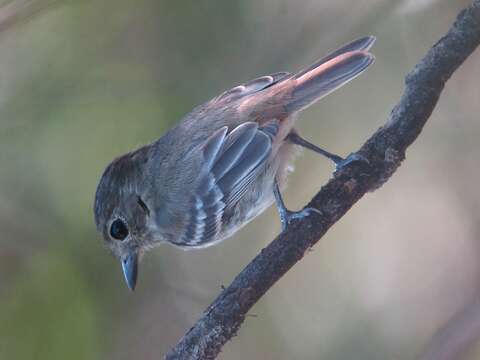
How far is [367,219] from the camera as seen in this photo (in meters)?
5.93

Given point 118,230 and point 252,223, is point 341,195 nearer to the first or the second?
point 118,230

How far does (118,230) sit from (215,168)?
0.74 meters

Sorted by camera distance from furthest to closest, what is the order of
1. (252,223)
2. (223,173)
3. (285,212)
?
(252,223), (223,173), (285,212)

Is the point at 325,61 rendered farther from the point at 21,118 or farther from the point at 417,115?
the point at 21,118

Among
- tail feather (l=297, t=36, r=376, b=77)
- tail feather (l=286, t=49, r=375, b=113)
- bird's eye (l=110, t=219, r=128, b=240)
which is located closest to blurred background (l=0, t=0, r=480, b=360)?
bird's eye (l=110, t=219, r=128, b=240)

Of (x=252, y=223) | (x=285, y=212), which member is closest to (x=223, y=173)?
(x=285, y=212)

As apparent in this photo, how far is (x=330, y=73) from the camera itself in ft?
13.1

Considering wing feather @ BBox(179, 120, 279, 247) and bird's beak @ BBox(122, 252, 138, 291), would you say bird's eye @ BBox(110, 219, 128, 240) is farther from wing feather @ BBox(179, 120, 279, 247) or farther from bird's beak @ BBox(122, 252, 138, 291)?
wing feather @ BBox(179, 120, 279, 247)

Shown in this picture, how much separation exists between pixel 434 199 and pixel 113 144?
242 cm

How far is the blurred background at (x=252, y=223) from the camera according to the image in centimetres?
516

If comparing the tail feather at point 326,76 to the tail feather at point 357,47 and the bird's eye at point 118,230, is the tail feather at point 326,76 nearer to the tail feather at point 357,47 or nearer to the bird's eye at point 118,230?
the tail feather at point 357,47

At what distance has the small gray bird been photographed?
161 inches

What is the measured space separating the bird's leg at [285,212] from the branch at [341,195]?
28 millimetres

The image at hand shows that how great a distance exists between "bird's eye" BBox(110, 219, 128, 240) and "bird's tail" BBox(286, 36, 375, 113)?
1.23 metres
